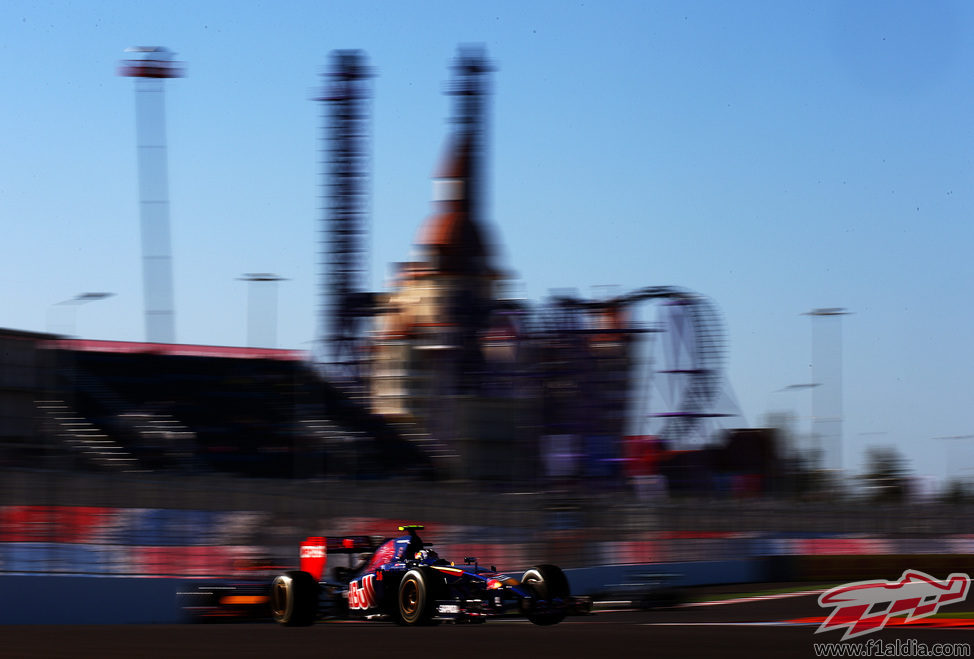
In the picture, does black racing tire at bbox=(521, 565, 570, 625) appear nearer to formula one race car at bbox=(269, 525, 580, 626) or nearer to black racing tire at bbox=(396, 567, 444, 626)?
formula one race car at bbox=(269, 525, 580, 626)

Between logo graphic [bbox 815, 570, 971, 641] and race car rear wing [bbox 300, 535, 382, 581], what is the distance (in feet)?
18.8

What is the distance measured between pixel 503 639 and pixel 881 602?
700cm

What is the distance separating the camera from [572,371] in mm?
43594

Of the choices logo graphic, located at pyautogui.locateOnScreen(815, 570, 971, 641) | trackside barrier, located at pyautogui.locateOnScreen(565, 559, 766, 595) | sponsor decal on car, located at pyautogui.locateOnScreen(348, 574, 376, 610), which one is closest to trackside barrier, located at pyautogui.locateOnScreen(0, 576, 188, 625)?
sponsor decal on car, located at pyautogui.locateOnScreen(348, 574, 376, 610)

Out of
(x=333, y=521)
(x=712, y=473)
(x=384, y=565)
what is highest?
(x=384, y=565)

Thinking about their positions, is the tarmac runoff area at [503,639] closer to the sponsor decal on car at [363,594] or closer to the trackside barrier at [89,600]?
the sponsor decal on car at [363,594]

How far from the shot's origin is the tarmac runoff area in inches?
358

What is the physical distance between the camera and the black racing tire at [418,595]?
12789 mm

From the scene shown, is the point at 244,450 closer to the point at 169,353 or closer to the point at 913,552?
the point at 169,353

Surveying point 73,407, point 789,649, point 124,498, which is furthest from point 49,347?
point 789,649

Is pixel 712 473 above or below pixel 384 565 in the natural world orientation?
below

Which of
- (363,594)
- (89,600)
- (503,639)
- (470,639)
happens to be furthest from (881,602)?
(89,600)

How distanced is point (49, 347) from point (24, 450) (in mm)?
6240

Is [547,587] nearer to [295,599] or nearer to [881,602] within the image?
[295,599]
